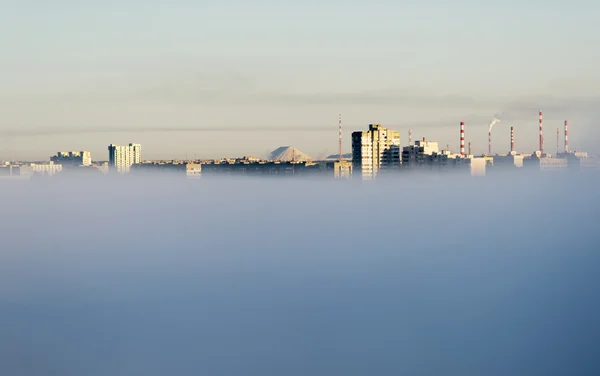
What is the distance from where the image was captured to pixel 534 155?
18588 cm

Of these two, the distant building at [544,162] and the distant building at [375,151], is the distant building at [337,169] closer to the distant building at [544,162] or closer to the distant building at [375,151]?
the distant building at [375,151]

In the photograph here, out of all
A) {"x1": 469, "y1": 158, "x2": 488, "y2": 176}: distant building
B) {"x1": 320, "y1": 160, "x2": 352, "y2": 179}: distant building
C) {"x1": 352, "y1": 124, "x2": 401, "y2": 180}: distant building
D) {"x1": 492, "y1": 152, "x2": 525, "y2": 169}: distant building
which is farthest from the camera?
{"x1": 492, "y1": 152, "x2": 525, "y2": 169}: distant building

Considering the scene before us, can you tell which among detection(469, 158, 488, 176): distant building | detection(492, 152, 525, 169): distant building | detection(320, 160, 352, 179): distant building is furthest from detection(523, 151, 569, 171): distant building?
detection(320, 160, 352, 179): distant building

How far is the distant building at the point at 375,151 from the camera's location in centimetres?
15100

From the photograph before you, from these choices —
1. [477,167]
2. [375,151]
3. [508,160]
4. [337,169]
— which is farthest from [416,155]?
[508,160]

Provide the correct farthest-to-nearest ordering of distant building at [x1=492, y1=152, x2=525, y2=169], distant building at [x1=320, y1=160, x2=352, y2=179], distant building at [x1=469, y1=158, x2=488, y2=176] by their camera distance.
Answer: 1. distant building at [x1=492, y1=152, x2=525, y2=169]
2. distant building at [x1=320, y1=160, x2=352, y2=179]
3. distant building at [x1=469, y1=158, x2=488, y2=176]

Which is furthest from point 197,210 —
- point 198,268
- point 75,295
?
point 75,295

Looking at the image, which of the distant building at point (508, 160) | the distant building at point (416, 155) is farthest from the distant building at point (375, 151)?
the distant building at point (508, 160)

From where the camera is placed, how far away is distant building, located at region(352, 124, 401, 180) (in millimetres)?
151000

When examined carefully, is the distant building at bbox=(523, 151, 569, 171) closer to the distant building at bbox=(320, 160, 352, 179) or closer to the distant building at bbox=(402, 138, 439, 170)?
the distant building at bbox=(402, 138, 439, 170)

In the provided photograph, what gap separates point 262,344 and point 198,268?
22.2 metres

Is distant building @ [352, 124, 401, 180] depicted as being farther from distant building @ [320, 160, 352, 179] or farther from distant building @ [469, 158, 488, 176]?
distant building @ [320, 160, 352, 179]

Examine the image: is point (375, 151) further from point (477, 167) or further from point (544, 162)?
point (544, 162)

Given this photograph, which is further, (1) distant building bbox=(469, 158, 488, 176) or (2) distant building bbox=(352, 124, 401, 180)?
(1) distant building bbox=(469, 158, 488, 176)
